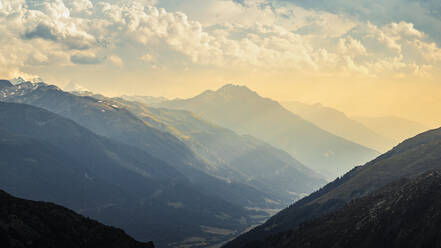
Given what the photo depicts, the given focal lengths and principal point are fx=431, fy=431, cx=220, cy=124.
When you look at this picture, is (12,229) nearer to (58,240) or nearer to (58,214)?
(58,240)

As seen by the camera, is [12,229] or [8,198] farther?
[8,198]

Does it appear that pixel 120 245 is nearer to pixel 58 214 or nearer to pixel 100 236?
pixel 100 236

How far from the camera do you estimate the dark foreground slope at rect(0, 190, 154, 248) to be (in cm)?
15575

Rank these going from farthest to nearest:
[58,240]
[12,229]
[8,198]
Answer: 1. [8,198]
2. [58,240]
3. [12,229]

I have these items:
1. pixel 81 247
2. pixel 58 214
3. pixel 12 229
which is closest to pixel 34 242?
pixel 12 229

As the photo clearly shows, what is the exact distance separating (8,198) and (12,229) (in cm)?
3384

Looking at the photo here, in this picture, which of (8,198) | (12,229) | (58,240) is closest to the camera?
(12,229)

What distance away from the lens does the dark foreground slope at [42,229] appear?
511 feet

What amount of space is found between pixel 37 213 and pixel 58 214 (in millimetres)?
10499

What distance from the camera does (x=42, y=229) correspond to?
173625 mm

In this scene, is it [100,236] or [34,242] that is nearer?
[34,242]

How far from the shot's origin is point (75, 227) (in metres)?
192

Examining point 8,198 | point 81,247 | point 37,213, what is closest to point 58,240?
point 81,247

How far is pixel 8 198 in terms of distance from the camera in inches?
7333
